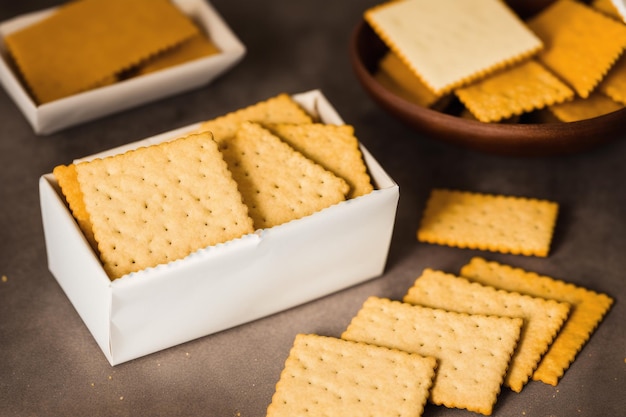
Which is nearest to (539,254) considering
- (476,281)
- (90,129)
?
(476,281)

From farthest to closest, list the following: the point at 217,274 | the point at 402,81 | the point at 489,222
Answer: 1. the point at 402,81
2. the point at 489,222
3. the point at 217,274

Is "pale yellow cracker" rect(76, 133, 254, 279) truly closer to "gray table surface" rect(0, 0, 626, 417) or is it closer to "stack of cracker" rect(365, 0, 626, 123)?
"gray table surface" rect(0, 0, 626, 417)

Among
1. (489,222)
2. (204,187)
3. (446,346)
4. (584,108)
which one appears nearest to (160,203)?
(204,187)

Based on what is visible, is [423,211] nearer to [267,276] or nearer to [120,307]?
[267,276]

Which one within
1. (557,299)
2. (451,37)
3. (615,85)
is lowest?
(557,299)

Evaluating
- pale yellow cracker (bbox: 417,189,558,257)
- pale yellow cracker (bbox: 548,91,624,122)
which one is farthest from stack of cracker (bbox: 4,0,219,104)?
pale yellow cracker (bbox: 548,91,624,122)

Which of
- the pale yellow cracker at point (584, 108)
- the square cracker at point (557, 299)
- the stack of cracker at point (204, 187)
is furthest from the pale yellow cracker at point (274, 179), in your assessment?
the pale yellow cracker at point (584, 108)

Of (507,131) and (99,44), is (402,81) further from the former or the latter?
(99,44)
